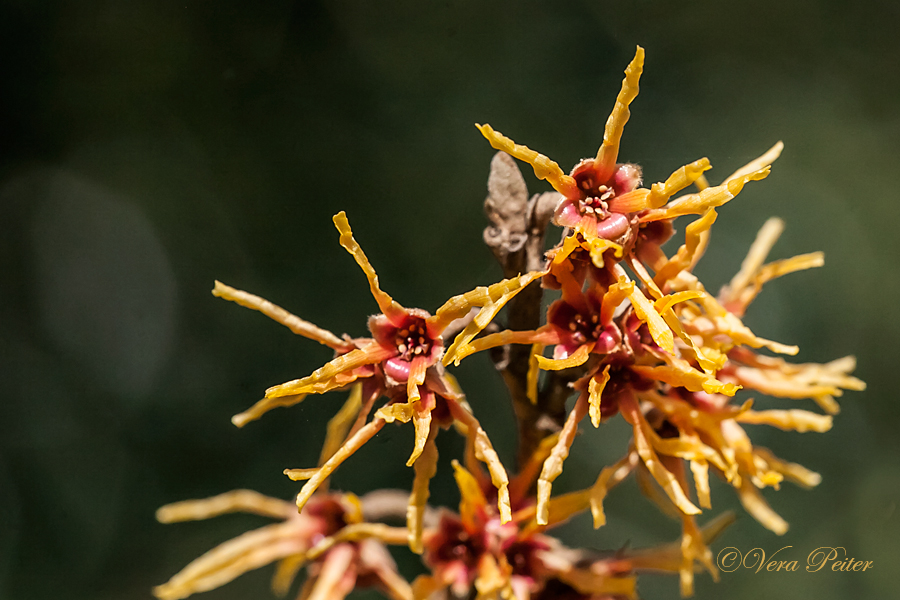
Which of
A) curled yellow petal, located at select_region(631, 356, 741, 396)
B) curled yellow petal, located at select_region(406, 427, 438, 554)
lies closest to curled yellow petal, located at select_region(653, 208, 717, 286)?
curled yellow petal, located at select_region(631, 356, 741, 396)

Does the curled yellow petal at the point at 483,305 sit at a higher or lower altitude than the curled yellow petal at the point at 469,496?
higher

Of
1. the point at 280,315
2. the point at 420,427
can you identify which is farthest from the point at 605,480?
the point at 280,315

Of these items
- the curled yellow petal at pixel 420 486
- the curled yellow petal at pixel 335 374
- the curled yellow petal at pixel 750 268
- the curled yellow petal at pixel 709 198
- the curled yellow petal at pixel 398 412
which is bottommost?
the curled yellow petal at pixel 420 486

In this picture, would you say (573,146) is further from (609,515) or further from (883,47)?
(609,515)

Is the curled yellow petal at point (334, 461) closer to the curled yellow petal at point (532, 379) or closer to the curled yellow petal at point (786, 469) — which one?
the curled yellow petal at point (532, 379)

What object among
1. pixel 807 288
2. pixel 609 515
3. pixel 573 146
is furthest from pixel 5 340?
pixel 807 288

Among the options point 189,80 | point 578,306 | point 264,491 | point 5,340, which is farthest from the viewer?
point 5,340

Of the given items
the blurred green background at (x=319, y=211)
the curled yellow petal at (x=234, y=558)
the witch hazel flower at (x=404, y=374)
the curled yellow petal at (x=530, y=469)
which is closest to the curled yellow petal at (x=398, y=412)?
the witch hazel flower at (x=404, y=374)

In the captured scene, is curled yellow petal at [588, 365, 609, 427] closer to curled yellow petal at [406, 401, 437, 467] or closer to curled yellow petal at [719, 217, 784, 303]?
curled yellow petal at [406, 401, 437, 467]
